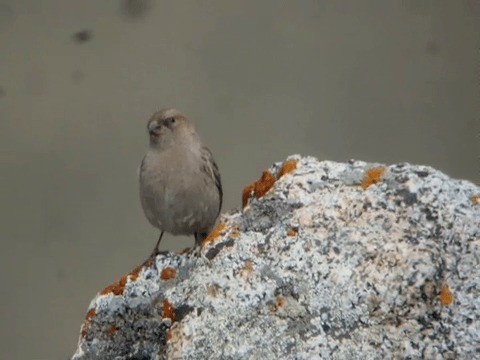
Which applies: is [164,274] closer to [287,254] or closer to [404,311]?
[287,254]

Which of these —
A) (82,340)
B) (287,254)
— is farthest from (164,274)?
(287,254)

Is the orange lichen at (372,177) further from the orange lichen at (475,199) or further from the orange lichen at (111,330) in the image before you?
the orange lichen at (111,330)

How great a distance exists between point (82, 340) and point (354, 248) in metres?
0.65

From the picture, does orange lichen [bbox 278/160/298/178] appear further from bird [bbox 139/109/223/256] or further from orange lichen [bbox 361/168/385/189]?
bird [bbox 139/109/223/256]

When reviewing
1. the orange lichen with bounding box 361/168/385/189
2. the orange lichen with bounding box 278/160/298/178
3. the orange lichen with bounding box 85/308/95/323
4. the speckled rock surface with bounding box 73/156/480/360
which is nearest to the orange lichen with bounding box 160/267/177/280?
the speckled rock surface with bounding box 73/156/480/360

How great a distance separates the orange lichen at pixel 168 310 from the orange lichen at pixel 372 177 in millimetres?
466

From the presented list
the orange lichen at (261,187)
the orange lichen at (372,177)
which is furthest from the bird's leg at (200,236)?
the orange lichen at (372,177)

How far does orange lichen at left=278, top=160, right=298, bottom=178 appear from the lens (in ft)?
6.20

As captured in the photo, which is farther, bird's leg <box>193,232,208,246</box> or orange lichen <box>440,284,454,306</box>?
bird's leg <box>193,232,208,246</box>

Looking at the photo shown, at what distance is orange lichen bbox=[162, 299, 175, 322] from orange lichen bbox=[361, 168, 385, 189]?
47cm

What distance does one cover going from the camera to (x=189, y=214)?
3.02 meters

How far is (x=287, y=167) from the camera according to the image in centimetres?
191

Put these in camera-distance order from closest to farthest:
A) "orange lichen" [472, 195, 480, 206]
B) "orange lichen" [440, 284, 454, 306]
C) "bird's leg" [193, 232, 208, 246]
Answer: "orange lichen" [440, 284, 454, 306], "orange lichen" [472, 195, 480, 206], "bird's leg" [193, 232, 208, 246]

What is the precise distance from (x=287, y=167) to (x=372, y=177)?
196 mm
